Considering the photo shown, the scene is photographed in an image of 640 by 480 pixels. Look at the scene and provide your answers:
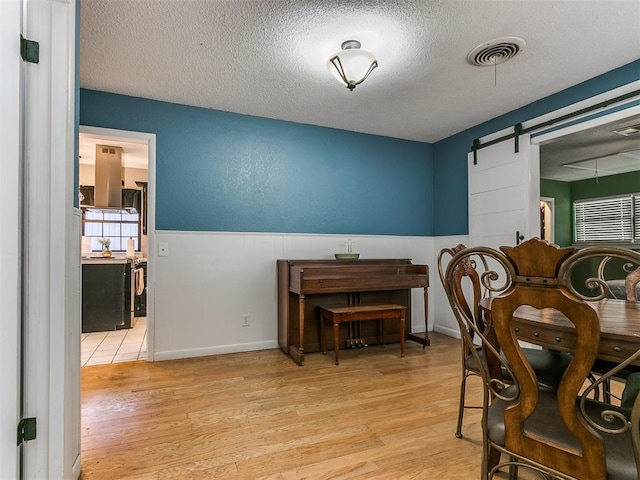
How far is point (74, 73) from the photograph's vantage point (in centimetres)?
151

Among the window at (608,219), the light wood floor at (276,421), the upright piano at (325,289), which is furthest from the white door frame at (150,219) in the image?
the window at (608,219)

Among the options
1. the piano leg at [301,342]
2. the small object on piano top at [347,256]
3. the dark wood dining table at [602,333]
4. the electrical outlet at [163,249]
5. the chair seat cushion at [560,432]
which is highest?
the electrical outlet at [163,249]

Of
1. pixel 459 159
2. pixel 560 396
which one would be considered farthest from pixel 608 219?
pixel 560 396

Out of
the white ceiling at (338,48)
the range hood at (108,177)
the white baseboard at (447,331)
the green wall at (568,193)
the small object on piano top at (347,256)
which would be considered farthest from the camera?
the green wall at (568,193)

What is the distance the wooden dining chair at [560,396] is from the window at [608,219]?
6.32m

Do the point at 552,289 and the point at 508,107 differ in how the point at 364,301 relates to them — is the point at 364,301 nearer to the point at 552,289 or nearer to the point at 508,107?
the point at 508,107

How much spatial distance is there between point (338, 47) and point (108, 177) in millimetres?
4087

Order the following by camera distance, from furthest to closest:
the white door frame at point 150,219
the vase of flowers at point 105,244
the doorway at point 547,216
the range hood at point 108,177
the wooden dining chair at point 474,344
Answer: the doorway at point 547,216, the vase of flowers at point 105,244, the range hood at point 108,177, the white door frame at point 150,219, the wooden dining chair at point 474,344

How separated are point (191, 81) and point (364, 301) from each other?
2.65 metres

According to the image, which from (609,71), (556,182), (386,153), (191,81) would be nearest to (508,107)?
(609,71)

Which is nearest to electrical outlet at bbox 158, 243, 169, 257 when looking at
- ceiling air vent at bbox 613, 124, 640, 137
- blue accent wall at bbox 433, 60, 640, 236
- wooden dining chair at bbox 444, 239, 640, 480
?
wooden dining chair at bbox 444, 239, 640, 480

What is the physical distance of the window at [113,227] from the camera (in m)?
5.77

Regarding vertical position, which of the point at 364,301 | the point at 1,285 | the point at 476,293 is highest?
the point at 1,285

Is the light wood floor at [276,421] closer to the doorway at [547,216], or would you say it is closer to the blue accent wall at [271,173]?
the blue accent wall at [271,173]
